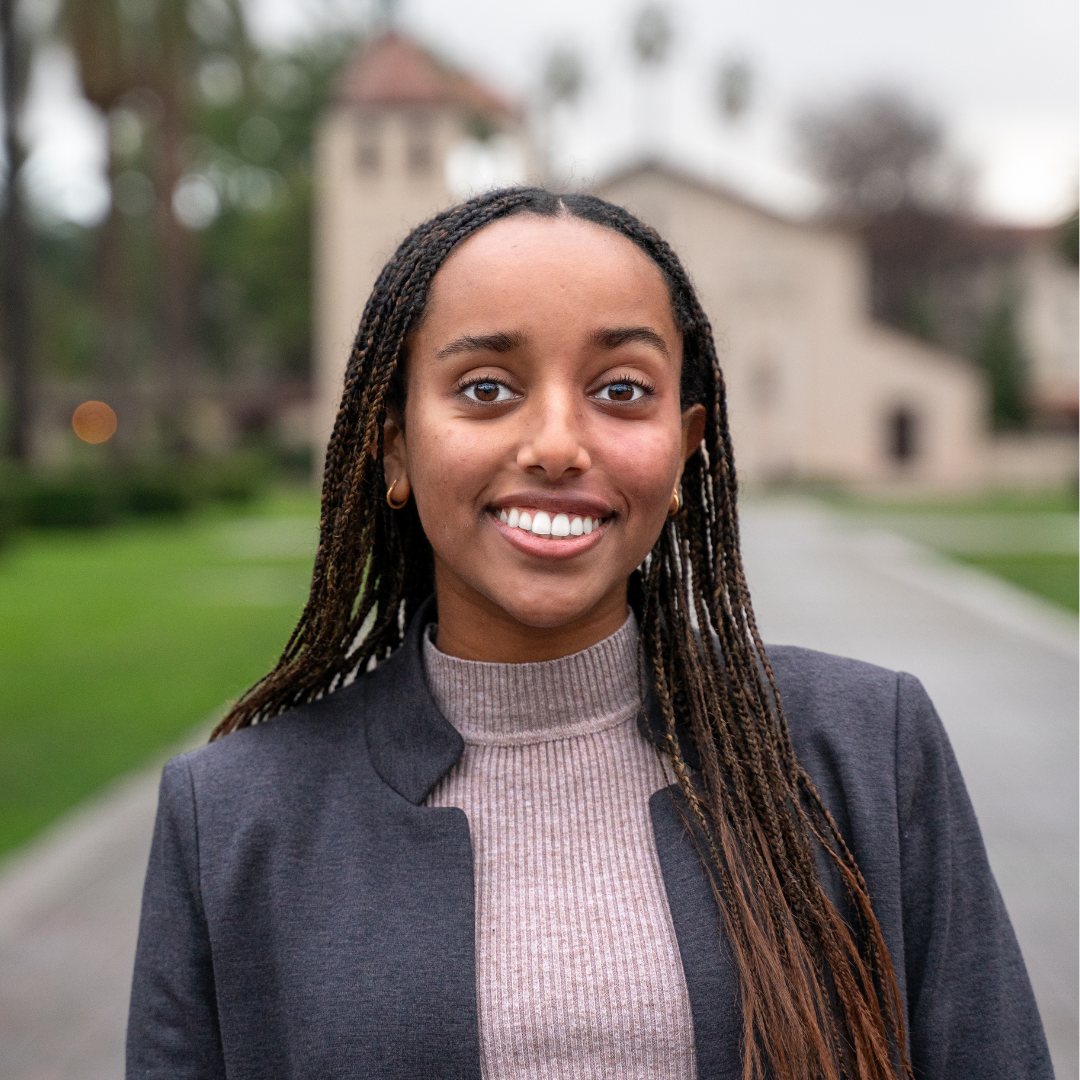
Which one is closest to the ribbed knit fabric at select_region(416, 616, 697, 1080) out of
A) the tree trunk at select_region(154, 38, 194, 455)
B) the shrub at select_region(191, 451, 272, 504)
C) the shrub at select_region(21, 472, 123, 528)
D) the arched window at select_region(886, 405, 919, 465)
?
the shrub at select_region(21, 472, 123, 528)

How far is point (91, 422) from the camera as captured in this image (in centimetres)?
5059

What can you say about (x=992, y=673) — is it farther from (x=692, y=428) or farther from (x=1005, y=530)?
(x=1005, y=530)

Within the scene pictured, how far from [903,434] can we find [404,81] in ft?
60.4

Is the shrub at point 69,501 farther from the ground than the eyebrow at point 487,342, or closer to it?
closer to it

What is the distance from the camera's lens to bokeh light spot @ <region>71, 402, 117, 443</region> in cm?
4981

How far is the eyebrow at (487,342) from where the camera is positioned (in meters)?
1.63

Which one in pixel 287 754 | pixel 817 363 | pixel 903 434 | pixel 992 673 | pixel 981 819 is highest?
pixel 817 363

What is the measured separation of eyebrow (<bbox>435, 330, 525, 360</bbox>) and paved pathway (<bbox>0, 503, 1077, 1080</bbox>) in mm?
2902

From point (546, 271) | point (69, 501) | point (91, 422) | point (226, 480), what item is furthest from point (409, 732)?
point (91, 422)

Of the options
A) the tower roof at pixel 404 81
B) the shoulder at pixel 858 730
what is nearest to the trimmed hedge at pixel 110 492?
the tower roof at pixel 404 81

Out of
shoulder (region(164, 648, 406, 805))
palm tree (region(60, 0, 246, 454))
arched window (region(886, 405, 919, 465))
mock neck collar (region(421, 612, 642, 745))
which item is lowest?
shoulder (region(164, 648, 406, 805))

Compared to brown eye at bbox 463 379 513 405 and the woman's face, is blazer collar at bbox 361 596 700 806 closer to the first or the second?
the woman's face

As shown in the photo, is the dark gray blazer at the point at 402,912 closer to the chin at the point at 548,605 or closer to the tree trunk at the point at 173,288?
the chin at the point at 548,605

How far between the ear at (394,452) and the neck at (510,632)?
15 cm
